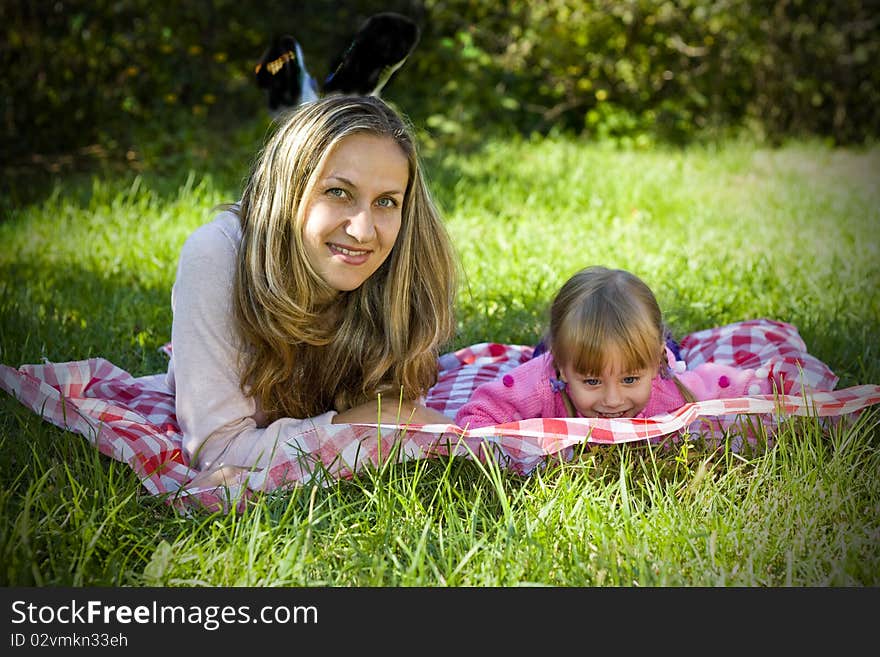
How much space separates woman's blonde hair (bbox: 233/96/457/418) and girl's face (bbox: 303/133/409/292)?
3cm

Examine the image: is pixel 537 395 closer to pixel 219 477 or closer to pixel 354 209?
pixel 354 209

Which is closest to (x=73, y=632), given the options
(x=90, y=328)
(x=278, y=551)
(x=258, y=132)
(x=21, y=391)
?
(x=278, y=551)

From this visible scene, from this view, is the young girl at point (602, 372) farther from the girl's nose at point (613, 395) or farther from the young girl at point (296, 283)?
the young girl at point (296, 283)

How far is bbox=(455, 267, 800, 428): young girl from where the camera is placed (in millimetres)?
2510

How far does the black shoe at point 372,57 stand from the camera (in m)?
3.41

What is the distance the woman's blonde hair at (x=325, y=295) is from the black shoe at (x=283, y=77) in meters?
1.29

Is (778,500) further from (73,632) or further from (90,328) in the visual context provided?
(90,328)

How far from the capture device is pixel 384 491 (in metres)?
2.22

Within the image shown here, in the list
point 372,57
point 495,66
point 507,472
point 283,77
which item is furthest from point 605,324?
point 495,66

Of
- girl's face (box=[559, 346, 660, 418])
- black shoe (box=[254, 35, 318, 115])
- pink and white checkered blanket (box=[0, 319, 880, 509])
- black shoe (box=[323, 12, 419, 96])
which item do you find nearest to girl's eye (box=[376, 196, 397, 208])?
pink and white checkered blanket (box=[0, 319, 880, 509])

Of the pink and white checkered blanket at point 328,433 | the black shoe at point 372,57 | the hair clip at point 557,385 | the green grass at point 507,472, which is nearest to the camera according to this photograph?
the green grass at point 507,472

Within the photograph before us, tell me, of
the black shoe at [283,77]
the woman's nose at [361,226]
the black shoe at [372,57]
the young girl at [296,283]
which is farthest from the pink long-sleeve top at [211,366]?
the black shoe at [283,77]

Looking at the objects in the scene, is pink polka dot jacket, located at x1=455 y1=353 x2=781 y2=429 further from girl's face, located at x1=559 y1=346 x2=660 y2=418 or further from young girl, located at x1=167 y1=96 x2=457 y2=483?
young girl, located at x1=167 y1=96 x2=457 y2=483

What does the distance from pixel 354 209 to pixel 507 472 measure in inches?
28.5
